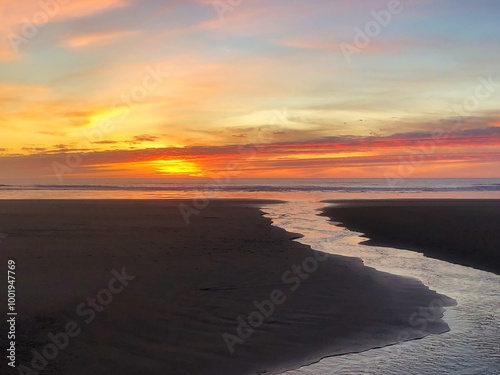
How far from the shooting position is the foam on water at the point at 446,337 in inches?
357

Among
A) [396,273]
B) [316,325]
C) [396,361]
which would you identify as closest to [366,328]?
[316,325]

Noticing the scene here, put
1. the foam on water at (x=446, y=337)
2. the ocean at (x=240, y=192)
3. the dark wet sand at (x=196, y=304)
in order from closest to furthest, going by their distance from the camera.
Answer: the foam on water at (x=446, y=337)
the dark wet sand at (x=196, y=304)
the ocean at (x=240, y=192)

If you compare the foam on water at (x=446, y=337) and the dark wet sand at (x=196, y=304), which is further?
the dark wet sand at (x=196, y=304)

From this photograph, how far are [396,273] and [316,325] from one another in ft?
23.8

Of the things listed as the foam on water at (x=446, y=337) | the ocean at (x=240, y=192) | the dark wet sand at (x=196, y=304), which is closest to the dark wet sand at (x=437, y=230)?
the foam on water at (x=446, y=337)

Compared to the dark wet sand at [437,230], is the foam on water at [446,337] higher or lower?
lower

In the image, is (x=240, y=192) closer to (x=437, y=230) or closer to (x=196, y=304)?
(x=437, y=230)

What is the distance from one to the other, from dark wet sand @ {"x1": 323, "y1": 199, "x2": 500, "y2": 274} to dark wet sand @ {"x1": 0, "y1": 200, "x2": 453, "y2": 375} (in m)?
5.89

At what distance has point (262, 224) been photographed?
3092 centimetres

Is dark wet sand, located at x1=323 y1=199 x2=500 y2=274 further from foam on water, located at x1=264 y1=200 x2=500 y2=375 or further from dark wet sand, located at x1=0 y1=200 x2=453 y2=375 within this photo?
dark wet sand, located at x1=0 y1=200 x2=453 y2=375

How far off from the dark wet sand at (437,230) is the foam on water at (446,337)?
5.94ft

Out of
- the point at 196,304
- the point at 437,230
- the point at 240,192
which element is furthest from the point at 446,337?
the point at 240,192

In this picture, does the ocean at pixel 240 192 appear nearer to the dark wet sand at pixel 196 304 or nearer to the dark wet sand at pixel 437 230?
the dark wet sand at pixel 437 230

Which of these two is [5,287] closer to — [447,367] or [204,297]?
[204,297]
